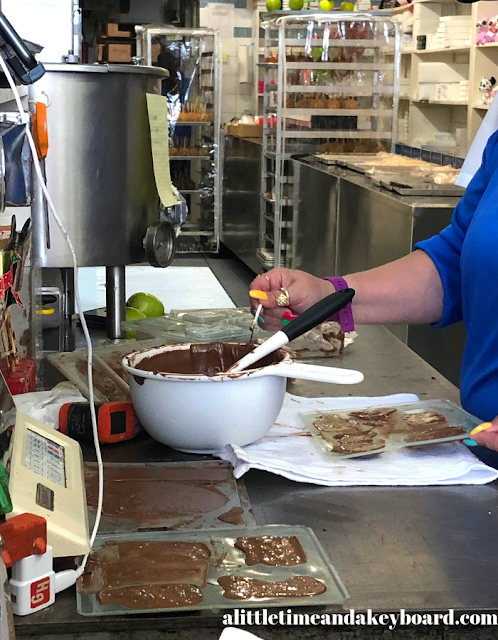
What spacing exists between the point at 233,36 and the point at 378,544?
8.30 meters

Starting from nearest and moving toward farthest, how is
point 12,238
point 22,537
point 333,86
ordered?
1. point 22,537
2. point 12,238
3. point 333,86

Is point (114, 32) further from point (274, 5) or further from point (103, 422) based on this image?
point (103, 422)

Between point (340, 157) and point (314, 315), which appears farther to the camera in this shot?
point (340, 157)

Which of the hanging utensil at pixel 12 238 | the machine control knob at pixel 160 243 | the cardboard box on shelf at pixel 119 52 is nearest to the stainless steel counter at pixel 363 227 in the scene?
the machine control knob at pixel 160 243

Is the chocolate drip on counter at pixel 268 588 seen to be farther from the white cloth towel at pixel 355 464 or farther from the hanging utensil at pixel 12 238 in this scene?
the hanging utensil at pixel 12 238

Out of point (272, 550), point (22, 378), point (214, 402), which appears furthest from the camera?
point (22, 378)

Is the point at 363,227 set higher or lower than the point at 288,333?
lower

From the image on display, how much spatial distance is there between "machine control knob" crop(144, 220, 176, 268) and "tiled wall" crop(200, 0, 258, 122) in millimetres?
6767

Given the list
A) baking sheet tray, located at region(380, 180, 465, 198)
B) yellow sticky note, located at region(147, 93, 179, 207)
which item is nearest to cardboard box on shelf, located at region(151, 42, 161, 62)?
baking sheet tray, located at region(380, 180, 465, 198)

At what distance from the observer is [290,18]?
5.23 m

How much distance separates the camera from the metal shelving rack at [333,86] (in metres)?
5.29

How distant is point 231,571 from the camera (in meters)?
0.79

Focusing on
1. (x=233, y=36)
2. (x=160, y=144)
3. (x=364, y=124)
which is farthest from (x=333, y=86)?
(x=160, y=144)

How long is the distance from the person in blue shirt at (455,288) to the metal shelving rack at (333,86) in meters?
3.84
